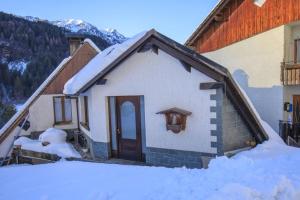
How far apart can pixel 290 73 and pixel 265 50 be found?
174 centimetres

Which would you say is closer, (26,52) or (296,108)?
(296,108)

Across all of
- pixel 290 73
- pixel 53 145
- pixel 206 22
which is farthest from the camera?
pixel 206 22

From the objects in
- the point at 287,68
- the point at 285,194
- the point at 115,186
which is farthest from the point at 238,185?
the point at 287,68

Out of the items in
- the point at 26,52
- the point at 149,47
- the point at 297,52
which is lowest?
the point at 149,47

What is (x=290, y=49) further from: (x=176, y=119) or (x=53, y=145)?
(x=53, y=145)

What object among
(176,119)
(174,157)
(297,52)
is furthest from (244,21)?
(174,157)

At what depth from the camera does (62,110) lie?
14438 mm

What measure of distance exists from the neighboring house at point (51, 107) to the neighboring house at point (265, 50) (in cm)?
816

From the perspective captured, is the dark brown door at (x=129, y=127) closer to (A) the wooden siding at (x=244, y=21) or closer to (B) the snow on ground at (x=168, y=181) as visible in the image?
(B) the snow on ground at (x=168, y=181)

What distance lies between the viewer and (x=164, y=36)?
6.84m

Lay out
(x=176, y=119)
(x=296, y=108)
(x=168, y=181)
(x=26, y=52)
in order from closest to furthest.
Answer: (x=168, y=181)
(x=176, y=119)
(x=296, y=108)
(x=26, y=52)

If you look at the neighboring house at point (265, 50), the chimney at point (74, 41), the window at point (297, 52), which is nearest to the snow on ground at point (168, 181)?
the neighboring house at point (265, 50)

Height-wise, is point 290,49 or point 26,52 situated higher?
point 26,52

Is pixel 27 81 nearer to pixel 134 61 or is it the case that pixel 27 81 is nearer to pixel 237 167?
pixel 134 61
